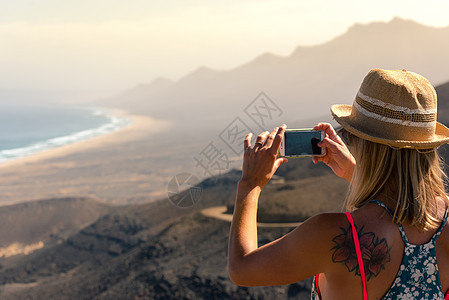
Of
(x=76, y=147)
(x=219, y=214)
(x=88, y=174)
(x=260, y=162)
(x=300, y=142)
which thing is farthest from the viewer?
(x=76, y=147)

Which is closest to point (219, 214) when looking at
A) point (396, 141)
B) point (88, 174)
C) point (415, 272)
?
point (415, 272)

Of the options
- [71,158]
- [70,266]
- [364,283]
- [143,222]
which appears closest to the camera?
[364,283]

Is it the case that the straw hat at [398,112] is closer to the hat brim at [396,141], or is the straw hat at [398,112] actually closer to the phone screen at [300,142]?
the hat brim at [396,141]

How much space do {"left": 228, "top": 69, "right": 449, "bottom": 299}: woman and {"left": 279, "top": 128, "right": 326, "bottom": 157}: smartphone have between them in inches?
15.2

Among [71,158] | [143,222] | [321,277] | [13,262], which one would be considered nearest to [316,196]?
[143,222]

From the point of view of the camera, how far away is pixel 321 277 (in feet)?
5.56

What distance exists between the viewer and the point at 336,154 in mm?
2117

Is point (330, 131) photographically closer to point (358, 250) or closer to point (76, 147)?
point (358, 250)

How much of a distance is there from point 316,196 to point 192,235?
487 cm

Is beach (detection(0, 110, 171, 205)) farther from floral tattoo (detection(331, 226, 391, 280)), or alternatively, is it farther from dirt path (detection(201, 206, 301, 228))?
floral tattoo (detection(331, 226, 391, 280))

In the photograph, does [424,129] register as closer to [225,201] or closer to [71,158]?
[225,201]

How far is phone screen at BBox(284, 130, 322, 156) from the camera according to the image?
1986 mm

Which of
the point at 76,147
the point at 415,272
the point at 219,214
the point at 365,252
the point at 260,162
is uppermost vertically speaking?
the point at 260,162

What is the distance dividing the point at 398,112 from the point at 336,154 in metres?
0.61
